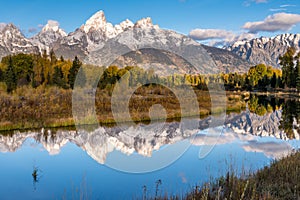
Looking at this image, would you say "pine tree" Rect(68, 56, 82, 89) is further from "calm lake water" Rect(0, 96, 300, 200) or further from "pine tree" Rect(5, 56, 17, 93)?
"calm lake water" Rect(0, 96, 300, 200)

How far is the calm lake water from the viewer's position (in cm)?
985

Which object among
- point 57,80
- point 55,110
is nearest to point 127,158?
point 55,110

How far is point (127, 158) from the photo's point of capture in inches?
532

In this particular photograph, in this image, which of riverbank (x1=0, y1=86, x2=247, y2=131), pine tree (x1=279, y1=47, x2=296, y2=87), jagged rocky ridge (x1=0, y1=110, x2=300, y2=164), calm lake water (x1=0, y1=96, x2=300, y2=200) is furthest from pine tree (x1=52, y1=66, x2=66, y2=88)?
pine tree (x1=279, y1=47, x2=296, y2=87)

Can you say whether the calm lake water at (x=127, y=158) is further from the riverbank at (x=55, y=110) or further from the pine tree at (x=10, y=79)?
the pine tree at (x=10, y=79)

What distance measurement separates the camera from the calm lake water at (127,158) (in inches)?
388

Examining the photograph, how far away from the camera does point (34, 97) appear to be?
84.3ft

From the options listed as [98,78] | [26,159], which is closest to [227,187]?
[26,159]

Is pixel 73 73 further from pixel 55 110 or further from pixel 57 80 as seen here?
pixel 55 110

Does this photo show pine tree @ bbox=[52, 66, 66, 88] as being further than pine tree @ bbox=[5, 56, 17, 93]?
Yes

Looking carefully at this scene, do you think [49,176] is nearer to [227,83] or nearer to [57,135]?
[57,135]

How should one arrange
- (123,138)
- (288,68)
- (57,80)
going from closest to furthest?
(123,138), (57,80), (288,68)

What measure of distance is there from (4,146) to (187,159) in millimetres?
8876

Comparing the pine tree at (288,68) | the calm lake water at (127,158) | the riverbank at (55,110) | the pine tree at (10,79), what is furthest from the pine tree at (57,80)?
the pine tree at (288,68)
